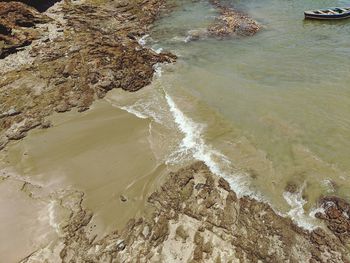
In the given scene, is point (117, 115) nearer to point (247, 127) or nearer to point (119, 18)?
point (247, 127)

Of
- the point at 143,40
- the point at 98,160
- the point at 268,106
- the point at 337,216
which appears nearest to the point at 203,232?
the point at 337,216

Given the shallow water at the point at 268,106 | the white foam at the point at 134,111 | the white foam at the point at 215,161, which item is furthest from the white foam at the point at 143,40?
the white foam at the point at 215,161

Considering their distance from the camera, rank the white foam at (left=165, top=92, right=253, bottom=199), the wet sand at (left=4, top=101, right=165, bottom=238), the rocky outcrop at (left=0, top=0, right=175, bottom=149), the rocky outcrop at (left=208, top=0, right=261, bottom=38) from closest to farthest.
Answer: the wet sand at (left=4, top=101, right=165, bottom=238) < the white foam at (left=165, top=92, right=253, bottom=199) < the rocky outcrop at (left=0, top=0, right=175, bottom=149) < the rocky outcrop at (left=208, top=0, right=261, bottom=38)

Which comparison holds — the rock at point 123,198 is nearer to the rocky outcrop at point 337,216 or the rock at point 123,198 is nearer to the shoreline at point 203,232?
the shoreline at point 203,232

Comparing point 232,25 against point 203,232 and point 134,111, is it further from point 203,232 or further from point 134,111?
point 203,232

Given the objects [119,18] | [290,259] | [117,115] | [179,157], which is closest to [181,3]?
[119,18]

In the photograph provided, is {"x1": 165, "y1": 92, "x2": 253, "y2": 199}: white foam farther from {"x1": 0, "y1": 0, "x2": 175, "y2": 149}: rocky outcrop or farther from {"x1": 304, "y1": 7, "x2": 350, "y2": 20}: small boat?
{"x1": 304, "y1": 7, "x2": 350, "y2": 20}: small boat

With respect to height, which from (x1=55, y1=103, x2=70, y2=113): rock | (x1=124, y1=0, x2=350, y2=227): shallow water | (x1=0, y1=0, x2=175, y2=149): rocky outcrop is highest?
(x1=0, y1=0, x2=175, y2=149): rocky outcrop

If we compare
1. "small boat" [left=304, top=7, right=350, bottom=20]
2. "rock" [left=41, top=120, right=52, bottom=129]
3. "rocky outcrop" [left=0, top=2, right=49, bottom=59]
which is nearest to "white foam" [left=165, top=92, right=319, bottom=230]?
"rock" [left=41, top=120, right=52, bottom=129]
